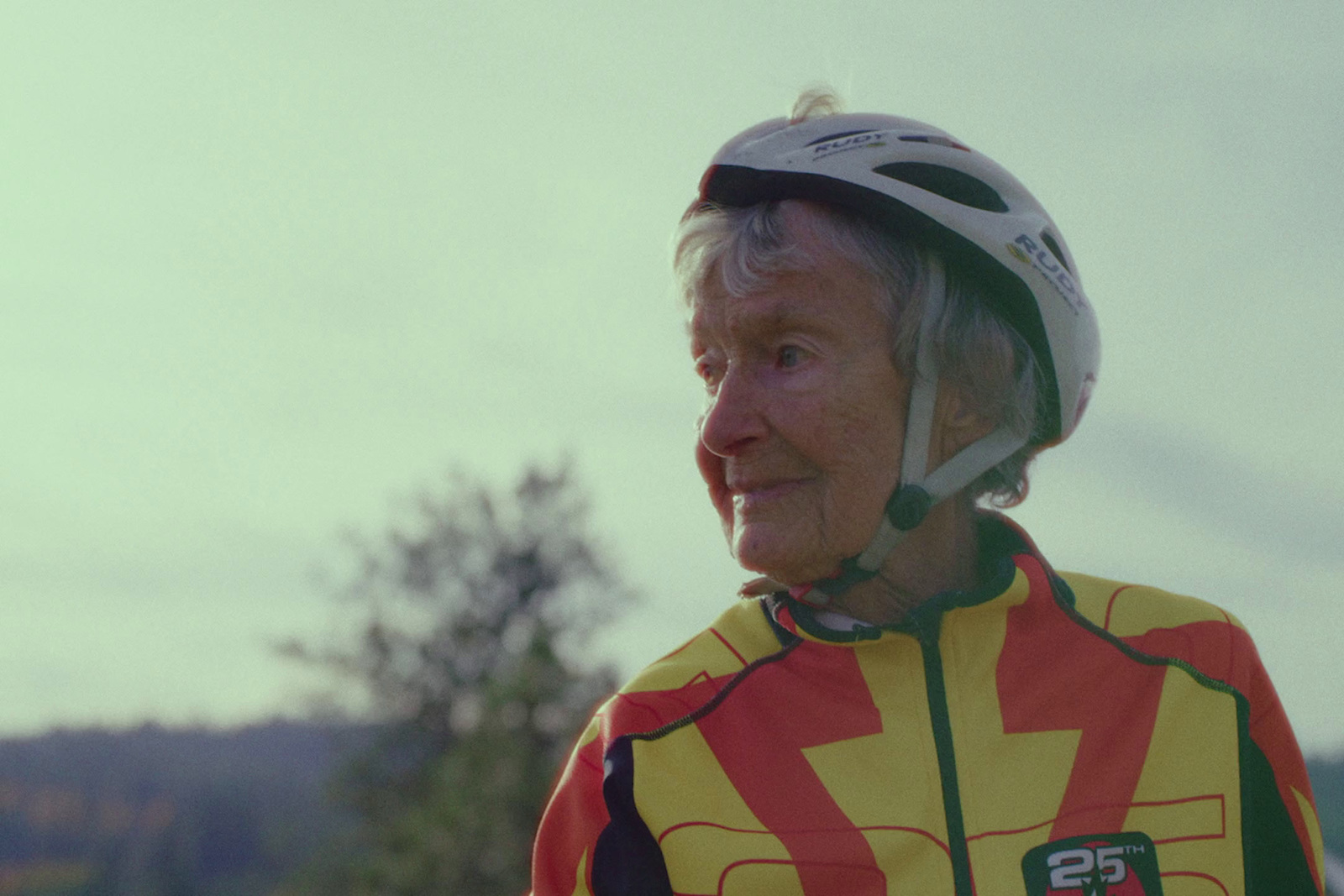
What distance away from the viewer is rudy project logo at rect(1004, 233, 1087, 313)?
3086 millimetres

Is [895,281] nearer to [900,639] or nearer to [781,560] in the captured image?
[781,560]

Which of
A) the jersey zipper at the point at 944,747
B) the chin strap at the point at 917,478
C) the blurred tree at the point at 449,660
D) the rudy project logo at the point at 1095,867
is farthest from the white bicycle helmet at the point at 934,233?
the blurred tree at the point at 449,660

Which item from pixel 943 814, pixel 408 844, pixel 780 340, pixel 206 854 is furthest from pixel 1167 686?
pixel 206 854

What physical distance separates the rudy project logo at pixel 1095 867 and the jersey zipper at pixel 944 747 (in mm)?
108

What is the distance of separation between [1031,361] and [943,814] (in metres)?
1.06

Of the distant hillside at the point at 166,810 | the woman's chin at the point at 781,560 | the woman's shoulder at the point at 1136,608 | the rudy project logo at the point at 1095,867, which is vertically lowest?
the distant hillside at the point at 166,810

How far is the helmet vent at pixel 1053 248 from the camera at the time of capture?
325 centimetres

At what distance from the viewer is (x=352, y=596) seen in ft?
133

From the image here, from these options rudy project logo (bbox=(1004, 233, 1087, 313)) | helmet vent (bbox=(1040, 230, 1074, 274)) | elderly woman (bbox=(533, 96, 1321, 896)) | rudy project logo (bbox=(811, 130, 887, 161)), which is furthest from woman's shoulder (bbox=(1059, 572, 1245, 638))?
rudy project logo (bbox=(811, 130, 887, 161))

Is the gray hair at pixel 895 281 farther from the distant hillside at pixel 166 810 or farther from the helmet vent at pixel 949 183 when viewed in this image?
the distant hillside at pixel 166 810

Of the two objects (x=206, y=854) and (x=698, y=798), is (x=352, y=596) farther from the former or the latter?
(x=698, y=798)

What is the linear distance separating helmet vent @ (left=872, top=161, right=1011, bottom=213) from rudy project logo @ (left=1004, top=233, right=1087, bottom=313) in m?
0.14

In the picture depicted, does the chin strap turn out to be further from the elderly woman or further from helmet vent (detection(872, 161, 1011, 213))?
helmet vent (detection(872, 161, 1011, 213))

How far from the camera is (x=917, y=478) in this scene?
293 cm
